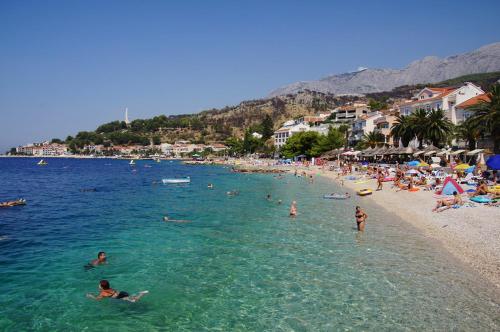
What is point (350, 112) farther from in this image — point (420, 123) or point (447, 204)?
point (447, 204)

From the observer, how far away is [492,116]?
36094 mm

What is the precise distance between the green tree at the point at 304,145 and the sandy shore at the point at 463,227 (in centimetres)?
6506

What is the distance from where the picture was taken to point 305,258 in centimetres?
1580

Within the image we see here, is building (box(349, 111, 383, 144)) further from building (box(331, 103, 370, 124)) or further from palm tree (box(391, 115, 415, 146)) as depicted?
building (box(331, 103, 370, 124))

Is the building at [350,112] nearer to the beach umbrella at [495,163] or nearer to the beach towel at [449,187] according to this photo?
the beach umbrella at [495,163]

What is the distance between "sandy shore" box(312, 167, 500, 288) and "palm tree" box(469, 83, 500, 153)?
38.8 ft

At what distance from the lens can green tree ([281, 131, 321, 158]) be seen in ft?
313

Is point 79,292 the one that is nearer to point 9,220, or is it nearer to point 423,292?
point 423,292

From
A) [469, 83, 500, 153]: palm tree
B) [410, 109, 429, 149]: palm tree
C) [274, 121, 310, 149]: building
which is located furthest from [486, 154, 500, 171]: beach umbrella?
[274, 121, 310, 149]: building

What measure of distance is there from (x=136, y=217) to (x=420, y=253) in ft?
59.6

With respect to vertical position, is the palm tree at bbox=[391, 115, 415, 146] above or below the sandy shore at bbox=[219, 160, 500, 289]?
above

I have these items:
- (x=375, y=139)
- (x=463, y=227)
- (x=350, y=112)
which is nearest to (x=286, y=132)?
(x=350, y=112)

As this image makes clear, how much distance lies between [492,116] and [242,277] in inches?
1280

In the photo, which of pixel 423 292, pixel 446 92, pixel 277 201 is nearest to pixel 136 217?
pixel 277 201
